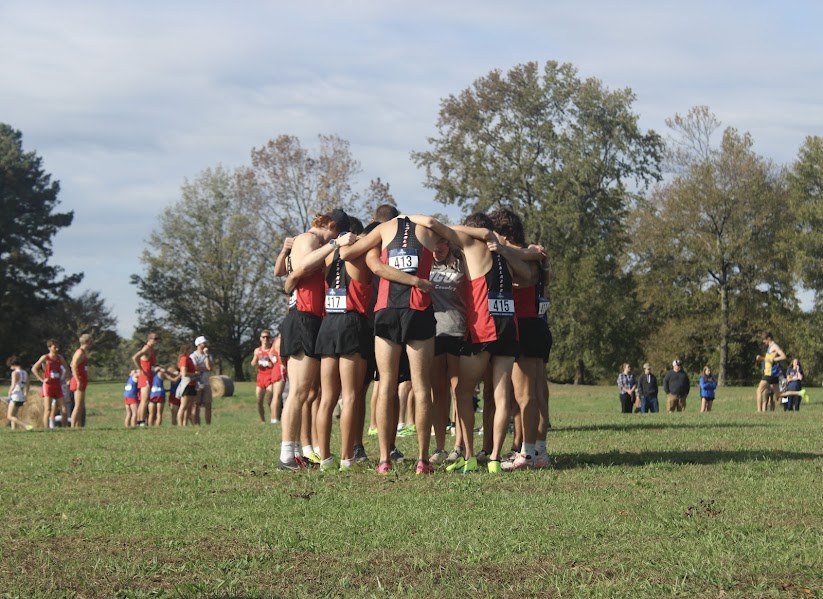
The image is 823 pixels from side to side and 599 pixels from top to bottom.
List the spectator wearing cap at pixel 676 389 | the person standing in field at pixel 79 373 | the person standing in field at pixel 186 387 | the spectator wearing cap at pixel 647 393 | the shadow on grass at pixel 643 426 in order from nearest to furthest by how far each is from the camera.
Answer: the shadow on grass at pixel 643 426, the person standing in field at pixel 79 373, the person standing in field at pixel 186 387, the spectator wearing cap at pixel 647 393, the spectator wearing cap at pixel 676 389

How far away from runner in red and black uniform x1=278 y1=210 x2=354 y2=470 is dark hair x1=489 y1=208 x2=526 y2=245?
1.45 meters

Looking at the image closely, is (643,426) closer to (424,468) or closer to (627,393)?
(424,468)

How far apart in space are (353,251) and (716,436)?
6.39 meters

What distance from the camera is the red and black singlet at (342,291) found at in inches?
396

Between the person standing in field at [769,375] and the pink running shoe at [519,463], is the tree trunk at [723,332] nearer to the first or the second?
the person standing in field at [769,375]

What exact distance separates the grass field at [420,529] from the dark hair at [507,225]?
7.07ft

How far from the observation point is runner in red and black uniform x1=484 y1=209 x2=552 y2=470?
33.9 feet

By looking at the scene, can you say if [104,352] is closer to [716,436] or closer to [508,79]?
[508,79]

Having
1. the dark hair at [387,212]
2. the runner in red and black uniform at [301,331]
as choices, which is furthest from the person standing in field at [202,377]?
the runner in red and black uniform at [301,331]

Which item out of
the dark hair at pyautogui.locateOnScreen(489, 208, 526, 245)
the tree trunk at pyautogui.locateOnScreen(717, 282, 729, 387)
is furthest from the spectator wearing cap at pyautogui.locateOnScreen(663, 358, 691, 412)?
the tree trunk at pyautogui.locateOnScreen(717, 282, 729, 387)

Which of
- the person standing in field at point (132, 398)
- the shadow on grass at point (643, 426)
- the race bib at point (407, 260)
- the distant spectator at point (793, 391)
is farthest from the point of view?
the distant spectator at point (793, 391)

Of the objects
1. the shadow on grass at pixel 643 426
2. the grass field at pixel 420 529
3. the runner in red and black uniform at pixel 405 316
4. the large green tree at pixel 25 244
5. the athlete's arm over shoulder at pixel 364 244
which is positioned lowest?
the grass field at pixel 420 529

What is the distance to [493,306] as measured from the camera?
996 centimetres

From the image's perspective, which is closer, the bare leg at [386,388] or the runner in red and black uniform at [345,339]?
the bare leg at [386,388]
